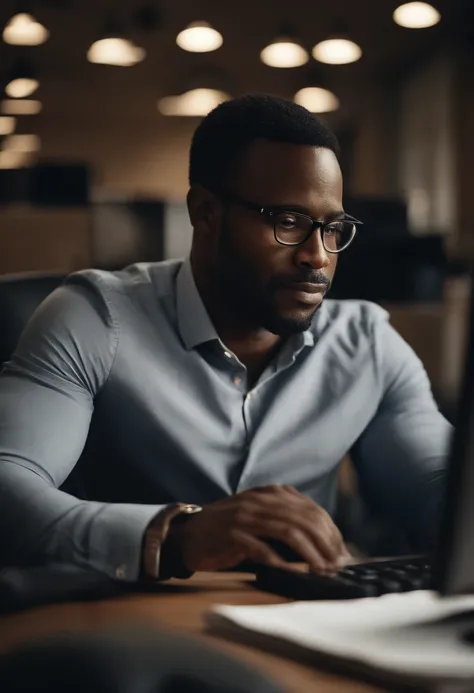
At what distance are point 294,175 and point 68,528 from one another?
20.6 inches

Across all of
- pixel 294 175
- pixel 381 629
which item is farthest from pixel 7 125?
pixel 381 629

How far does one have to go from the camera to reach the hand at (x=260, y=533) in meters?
0.95

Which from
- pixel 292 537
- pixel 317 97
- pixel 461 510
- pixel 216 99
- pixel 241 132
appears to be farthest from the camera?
pixel 317 97

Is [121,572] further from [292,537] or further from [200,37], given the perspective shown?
[200,37]

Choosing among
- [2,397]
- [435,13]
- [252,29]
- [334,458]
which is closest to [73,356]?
[2,397]

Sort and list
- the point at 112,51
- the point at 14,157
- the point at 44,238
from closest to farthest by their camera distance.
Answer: the point at 44,238, the point at 112,51, the point at 14,157

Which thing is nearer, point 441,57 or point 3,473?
point 3,473

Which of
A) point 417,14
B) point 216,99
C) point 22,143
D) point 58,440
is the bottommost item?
point 58,440

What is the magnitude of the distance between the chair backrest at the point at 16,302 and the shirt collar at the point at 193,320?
189 mm

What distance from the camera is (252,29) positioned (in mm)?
8430

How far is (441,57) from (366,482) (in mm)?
7672

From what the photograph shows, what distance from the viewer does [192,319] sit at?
1401mm

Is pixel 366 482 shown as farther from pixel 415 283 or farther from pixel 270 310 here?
pixel 415 283

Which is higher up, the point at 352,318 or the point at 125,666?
the point at 352,318
